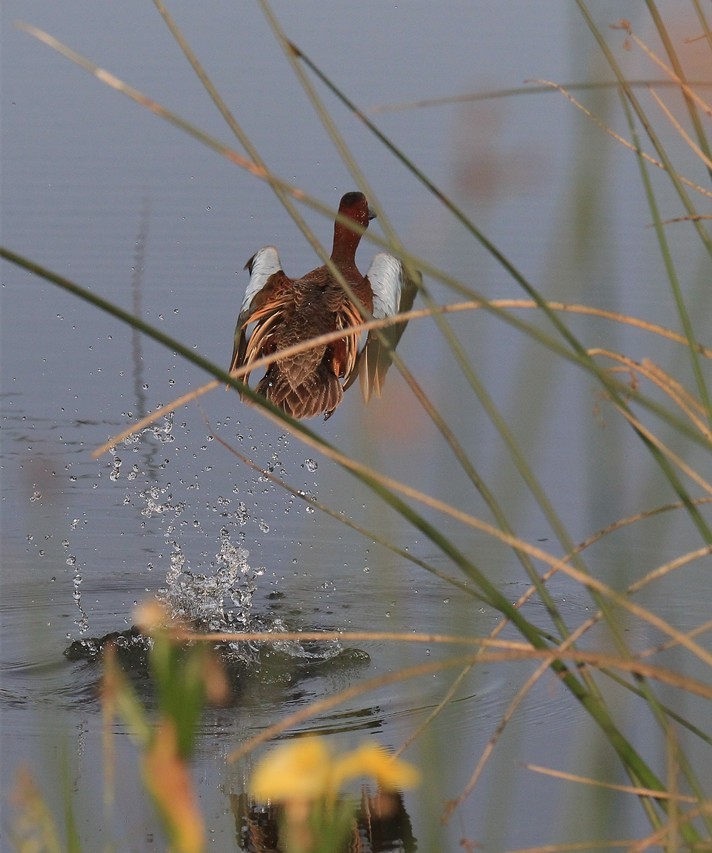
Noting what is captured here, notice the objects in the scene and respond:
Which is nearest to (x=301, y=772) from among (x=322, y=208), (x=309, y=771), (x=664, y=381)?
(x=309, y=771)

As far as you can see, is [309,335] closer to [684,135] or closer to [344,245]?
[344,245]

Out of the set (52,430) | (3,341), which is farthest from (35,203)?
(52,430)

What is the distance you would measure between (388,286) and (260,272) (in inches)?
16.9

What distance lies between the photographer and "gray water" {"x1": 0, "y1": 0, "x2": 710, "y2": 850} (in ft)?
4.68

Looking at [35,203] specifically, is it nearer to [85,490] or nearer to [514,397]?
[85,490]

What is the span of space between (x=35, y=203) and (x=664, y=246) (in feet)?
22.3

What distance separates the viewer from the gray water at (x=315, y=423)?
1.43m

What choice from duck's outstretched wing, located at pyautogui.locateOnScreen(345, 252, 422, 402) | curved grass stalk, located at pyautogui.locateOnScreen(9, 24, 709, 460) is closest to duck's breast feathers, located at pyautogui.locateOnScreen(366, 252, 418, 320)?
duck's outstretched wing, located at pyautogui.locateOnScreen(345, 252, 422, 402)

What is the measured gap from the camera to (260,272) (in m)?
4.67

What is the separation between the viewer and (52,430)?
5.53m

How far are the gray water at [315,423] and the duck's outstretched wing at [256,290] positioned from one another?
1.43 feet

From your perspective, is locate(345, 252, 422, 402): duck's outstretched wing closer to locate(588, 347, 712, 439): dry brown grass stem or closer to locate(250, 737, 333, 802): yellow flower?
locate(588, 347, 712, 439): dry brown grass stem

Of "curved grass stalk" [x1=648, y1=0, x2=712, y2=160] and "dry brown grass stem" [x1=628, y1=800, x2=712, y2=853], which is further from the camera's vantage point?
"curved grass stalk" [x1=648, y1=0, x2=712, y2=160]

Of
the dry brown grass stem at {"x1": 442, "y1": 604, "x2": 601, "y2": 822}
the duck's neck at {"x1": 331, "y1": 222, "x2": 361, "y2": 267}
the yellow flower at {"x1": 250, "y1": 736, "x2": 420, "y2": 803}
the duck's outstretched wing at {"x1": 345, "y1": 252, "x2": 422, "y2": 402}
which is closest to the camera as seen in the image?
the yellow flower at {"x1": 250, "y1": 736, "x2": 420, "y2": 803}
